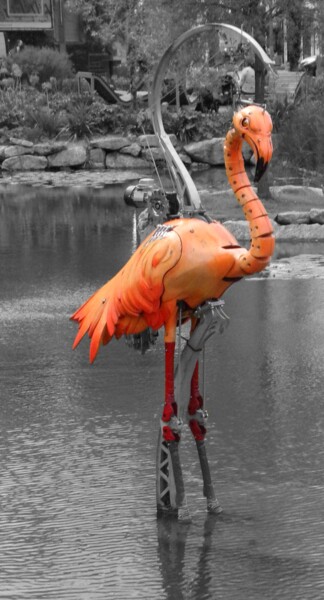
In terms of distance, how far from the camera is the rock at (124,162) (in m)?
24.0

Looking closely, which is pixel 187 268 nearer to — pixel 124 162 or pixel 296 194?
pixel 296 194

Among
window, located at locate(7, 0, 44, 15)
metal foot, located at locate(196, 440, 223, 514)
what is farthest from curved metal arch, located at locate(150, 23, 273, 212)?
window, located at locate(7, 0, 44, 15)

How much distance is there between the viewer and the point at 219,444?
7.12 m

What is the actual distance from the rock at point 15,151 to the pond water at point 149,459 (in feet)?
40.6

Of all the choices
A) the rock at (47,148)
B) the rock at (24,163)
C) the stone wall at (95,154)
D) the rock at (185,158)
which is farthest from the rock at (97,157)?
the rock at (185,158)

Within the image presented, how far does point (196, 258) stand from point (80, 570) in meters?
1.65

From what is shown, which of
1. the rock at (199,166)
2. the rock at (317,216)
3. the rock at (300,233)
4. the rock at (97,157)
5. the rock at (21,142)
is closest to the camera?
the rock at (300,233)

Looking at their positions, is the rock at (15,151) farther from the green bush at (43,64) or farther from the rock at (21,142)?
the green bush at (43,64)

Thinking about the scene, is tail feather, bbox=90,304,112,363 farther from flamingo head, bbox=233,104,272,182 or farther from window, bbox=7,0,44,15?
window, bbox=7,0,44,15

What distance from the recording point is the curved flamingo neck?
5461mm

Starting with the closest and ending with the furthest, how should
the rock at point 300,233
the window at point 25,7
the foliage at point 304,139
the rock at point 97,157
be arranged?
the rock at point 300,233, the foliage at point 304,139, the rock at point 97,157, the window at point 25,7

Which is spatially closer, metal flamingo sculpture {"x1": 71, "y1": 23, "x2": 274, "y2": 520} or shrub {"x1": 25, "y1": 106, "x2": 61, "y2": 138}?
metal flamingo sculpture {"x1": 71, "y1": 23, "x2": 274, "y2": 520}

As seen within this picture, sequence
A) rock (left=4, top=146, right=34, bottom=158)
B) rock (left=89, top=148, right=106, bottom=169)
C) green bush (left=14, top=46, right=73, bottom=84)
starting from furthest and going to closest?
green bush (left=14, top=46, right=73, bottom=84) < rock (left=89, top=148, right=106, bottom=169) < rock (left=4, top=146, right=34, bottom=158)

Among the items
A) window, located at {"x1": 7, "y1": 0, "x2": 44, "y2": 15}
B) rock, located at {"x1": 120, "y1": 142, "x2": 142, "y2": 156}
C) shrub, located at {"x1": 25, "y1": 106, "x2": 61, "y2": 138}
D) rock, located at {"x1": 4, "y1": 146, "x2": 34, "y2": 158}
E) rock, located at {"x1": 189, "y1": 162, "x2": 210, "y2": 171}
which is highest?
window, located at {"x1": 7, "y1": 0, "x2": 44, "y2": 15}
